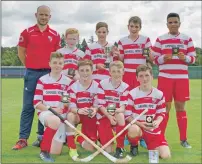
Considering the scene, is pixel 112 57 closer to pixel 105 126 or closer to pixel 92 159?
pixel 105 126

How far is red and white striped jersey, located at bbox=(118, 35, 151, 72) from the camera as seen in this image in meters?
5.91

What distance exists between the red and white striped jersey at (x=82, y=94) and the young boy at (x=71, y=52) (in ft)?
1.71

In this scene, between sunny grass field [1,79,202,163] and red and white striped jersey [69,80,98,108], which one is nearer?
sunny grass field [1,79,202,163]

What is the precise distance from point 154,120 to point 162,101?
29 centimetres

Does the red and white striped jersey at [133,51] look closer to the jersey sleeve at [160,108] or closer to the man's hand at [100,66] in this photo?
the man's hand at [100,66]

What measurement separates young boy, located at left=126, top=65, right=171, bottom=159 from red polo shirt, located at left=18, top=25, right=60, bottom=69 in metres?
1.46

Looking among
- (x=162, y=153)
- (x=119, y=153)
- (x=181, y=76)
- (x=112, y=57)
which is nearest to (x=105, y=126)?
(x=119, y=153)

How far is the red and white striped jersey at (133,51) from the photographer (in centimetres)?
591

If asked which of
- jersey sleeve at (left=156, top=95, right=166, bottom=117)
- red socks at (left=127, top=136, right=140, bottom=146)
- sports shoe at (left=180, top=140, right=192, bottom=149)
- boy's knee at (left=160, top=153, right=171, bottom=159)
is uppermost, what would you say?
jersey sleeve at (left=156, top=95, right=166, bottom=117)

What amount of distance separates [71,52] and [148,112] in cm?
158

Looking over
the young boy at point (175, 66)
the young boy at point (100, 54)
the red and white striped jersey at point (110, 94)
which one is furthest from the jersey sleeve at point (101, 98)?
the young boy at point (175, 66)

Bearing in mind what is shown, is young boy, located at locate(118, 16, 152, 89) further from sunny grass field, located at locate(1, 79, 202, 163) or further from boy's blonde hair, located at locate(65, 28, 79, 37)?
sunny grass field, located at locate(1, 79, 202, 163)

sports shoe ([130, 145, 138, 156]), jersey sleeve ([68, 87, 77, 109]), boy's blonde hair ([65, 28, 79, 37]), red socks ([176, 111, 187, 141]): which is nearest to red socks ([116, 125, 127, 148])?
sports shoe ([130, 145, 138, 156])

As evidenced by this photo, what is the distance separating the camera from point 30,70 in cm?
564
